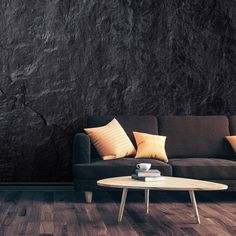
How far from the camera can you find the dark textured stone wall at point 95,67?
20.9 ft

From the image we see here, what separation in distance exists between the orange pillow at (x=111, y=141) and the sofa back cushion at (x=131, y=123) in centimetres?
16

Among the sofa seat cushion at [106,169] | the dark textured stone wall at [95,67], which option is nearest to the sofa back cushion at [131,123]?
the dark textured stone wall at [95,67]

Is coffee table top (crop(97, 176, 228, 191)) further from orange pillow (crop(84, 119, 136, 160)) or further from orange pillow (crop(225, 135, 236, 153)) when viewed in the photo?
orange pillow (crop(225, 135, 236, 153))

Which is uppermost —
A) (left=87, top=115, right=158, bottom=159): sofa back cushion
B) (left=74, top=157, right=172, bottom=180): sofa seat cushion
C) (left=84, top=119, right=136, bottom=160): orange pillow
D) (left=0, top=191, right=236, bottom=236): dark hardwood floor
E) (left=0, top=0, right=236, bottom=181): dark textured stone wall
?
(left=0, top=0, right=236, bottom=181): dark textured stone wall

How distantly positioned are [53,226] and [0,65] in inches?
110

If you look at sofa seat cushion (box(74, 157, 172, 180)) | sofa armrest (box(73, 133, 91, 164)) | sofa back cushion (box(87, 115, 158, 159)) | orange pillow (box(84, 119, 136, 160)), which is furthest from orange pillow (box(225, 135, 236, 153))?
sofa armrest (box(73, 133, 91, 164))

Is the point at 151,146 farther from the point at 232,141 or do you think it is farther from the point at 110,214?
the point at 110,214

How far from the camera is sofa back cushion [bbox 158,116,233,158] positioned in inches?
241

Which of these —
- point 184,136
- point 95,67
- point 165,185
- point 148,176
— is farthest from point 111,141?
point 165,185

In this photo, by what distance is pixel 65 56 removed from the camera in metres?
6.45

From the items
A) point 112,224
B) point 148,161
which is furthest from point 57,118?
point 112,224

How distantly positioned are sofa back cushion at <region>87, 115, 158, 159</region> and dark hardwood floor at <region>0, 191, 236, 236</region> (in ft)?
2.26

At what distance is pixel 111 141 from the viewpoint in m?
5.77

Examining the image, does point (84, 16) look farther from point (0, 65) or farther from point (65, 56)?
point (0, 65)
